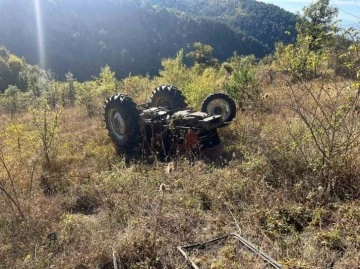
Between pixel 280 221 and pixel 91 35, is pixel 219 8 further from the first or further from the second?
pixel 280 221

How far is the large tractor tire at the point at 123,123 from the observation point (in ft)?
22.7

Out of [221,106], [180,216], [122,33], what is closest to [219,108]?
[221,106]

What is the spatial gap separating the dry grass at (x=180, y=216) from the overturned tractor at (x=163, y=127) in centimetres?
73

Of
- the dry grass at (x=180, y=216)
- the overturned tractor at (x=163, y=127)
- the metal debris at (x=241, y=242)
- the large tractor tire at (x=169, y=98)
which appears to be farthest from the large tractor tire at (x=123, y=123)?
the metal debris at (x=241, y=242)

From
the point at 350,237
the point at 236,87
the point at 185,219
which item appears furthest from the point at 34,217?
the point at 236,87

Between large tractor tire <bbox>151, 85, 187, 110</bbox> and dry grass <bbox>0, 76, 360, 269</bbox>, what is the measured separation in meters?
2.66

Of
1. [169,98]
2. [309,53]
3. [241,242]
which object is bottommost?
[241,242]

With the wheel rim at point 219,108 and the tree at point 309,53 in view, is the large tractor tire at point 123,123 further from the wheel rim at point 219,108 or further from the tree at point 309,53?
the tree at point 309,53

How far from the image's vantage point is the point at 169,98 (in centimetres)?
830

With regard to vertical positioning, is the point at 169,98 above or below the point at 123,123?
above

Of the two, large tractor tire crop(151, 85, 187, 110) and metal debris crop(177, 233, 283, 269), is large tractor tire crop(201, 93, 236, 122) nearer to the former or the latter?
large tractor tire crop(151, 85, 187, 110)

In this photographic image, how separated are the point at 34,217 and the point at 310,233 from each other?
3224 millimetres

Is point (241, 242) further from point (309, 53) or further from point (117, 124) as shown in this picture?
point (117, 124)

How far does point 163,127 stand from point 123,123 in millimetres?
956
